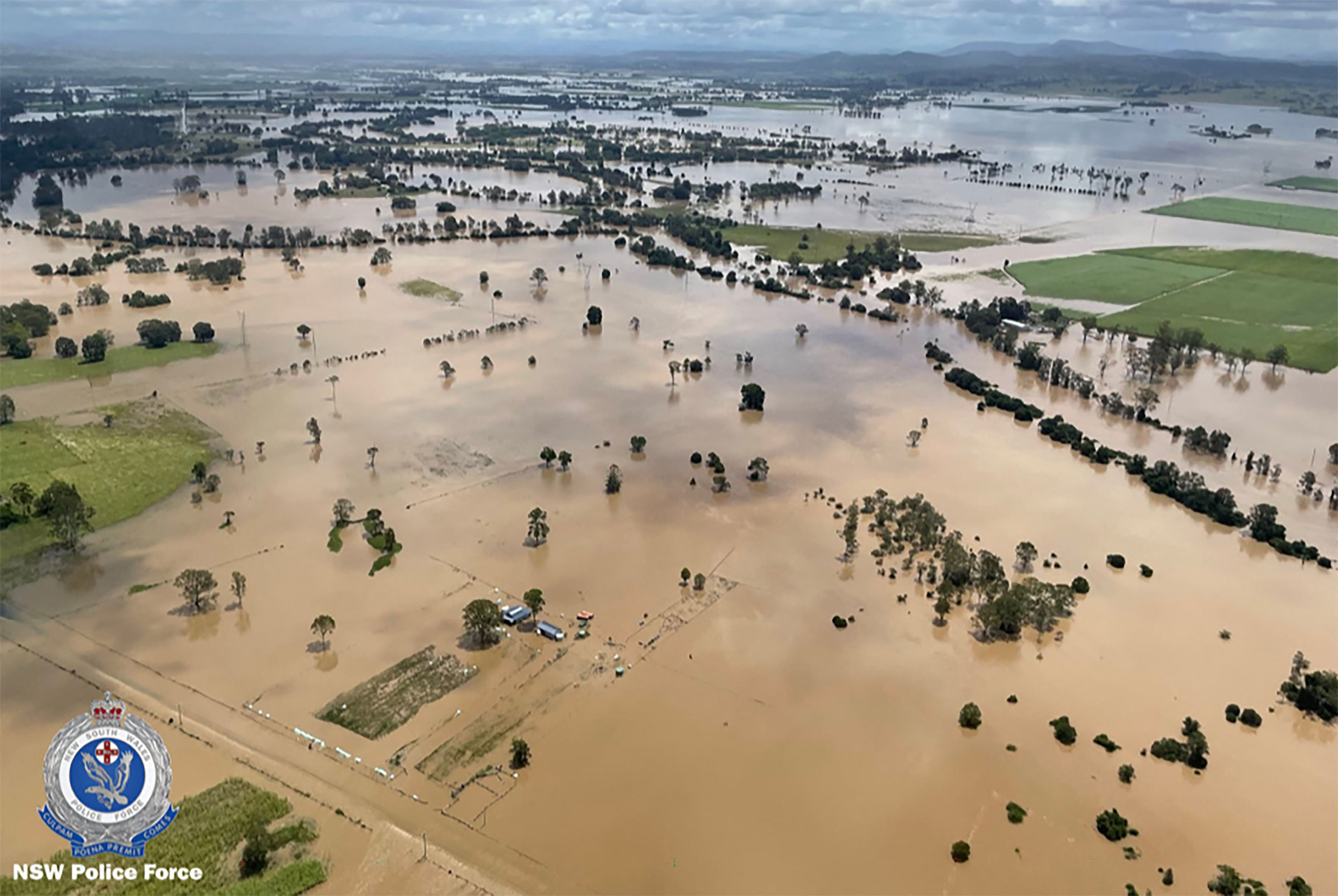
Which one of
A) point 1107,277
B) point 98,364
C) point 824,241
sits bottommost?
point 98,364

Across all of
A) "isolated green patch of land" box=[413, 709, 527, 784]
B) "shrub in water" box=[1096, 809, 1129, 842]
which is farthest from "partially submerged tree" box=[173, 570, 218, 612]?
"shrub in water" box=[1096, 809, 1129, 842]

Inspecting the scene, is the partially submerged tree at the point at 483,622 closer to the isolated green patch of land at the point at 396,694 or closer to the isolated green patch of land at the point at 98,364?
the isolated green patch of land at the point at 396,694

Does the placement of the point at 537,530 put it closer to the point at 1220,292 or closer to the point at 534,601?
the point at 534,601

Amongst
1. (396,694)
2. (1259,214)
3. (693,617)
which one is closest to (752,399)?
(693,617)

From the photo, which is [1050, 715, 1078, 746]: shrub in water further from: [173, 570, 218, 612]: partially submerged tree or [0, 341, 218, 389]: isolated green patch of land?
[0, 341, 218, 389]: isolated green patch of land

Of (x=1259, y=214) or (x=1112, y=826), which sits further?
(x=1259, y=214)

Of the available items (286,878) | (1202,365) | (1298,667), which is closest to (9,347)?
(286,878)
